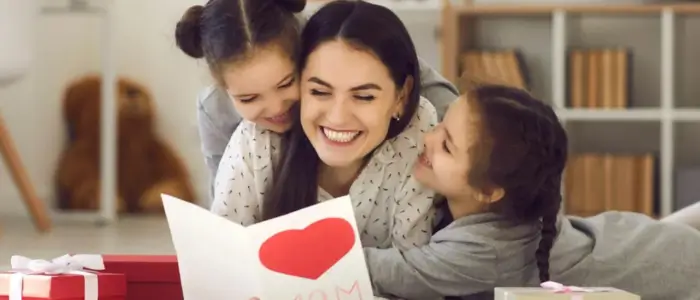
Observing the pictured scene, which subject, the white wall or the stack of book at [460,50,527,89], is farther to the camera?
the white wall

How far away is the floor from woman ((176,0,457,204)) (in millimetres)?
903

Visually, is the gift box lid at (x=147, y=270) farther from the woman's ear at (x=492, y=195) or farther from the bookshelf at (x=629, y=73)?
the bookshelf at (x=629, y=73)

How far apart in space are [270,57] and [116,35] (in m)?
2.30

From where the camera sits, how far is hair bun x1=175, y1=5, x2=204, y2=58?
137 cm

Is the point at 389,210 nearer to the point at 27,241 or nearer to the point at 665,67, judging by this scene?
the point at 27,241

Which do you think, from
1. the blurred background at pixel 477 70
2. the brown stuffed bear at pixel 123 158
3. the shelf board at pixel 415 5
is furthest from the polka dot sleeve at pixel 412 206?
the brown stuffed bear at pixel 123 158

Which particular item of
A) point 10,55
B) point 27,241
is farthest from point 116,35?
point 27,241

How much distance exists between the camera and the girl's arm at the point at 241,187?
1.35 metres

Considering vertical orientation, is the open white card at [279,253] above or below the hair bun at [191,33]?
below

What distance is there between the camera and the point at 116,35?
3514mm

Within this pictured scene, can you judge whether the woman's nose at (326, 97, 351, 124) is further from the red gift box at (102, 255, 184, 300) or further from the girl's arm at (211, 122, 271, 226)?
the red gift box at (102, 255, 184, 300)

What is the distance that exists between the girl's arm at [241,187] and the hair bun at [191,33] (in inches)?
4.5

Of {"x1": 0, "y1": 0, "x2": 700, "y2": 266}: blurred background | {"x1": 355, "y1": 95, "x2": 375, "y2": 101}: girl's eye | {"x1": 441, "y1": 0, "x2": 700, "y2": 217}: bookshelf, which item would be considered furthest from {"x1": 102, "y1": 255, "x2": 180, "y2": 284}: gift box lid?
{"x1": 441, "y1": 0, "x2": 700, "y2": 217}: bookshelf

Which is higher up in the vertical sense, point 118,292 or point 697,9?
point 697,9
